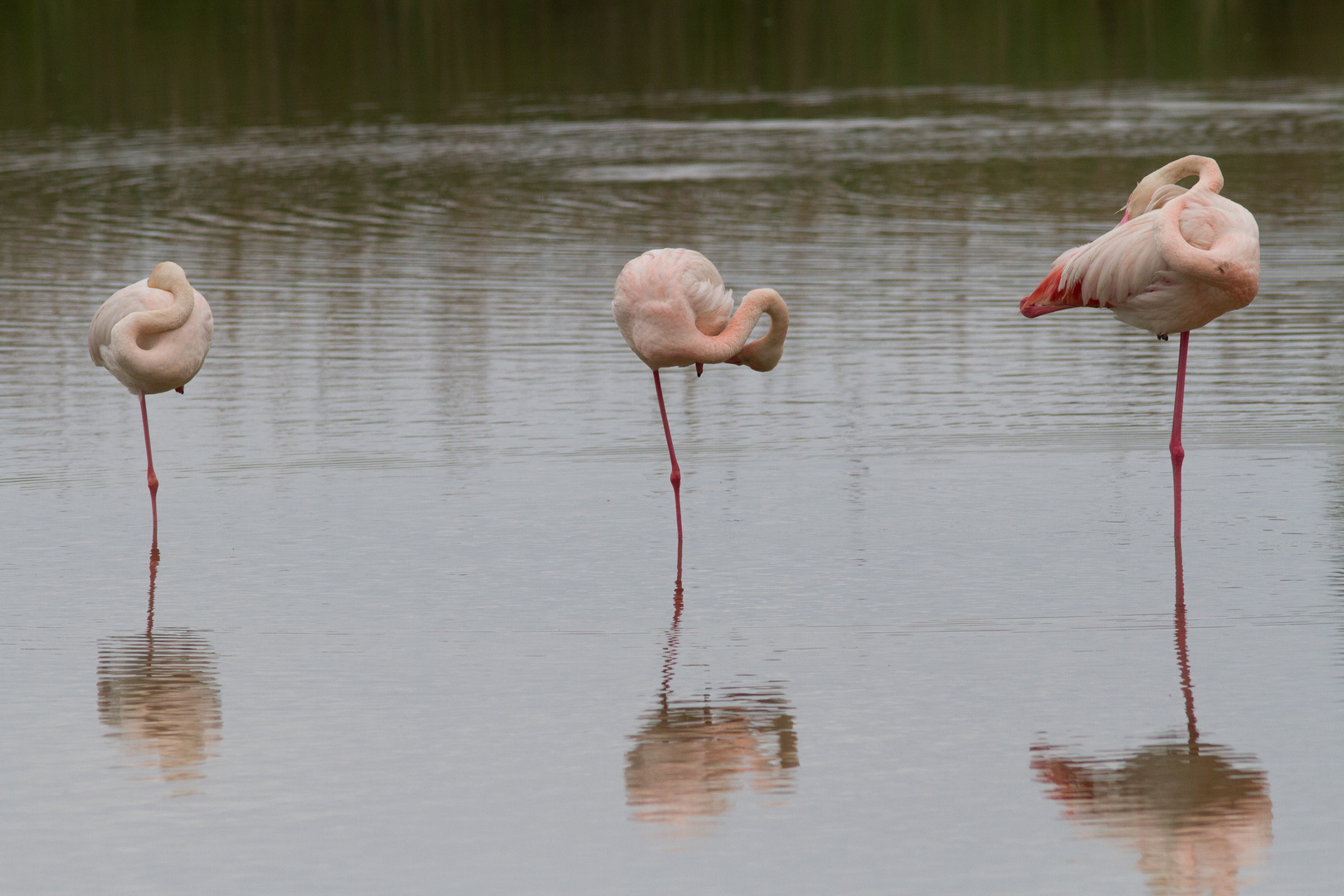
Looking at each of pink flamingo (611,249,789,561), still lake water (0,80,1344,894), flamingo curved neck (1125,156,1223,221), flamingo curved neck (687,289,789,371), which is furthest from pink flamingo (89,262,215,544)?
flamingo curved neck (1125,156,1223,221)

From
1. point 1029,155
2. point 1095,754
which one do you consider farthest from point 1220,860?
point 1029,155

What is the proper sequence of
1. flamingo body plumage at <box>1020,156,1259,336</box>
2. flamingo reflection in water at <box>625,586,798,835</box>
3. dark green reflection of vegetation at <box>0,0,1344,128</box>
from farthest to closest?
dark green reflection of vegetation at <box>0,0,1344,128</box>
flamingo body plumage at <box>1020,156,1259,336</box>
flamingo reflection in water at <box>625,586,798,835</box>

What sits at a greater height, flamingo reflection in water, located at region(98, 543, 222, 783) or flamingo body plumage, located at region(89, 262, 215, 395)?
flamingo body plumage, located at region(89, 262, 215, 395)

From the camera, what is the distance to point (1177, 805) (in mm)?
5008

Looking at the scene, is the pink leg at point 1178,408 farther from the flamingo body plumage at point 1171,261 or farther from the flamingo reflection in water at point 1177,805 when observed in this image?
the flamingo reflection in water at point 1177,805

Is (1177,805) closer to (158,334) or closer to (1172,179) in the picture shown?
(1172,179)

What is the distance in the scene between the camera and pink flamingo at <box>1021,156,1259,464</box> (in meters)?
7.88

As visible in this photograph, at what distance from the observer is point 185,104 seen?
3444 cm

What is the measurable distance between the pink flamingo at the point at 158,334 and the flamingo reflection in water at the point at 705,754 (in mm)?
3608

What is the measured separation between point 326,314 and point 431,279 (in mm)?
1656

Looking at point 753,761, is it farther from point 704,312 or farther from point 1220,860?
point 704,312

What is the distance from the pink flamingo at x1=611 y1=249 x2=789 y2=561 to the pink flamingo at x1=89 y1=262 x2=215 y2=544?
1830mm

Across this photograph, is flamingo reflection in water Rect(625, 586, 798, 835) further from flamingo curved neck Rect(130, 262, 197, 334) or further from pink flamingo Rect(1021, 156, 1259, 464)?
flamingo curved neck Rect(130, 262, 197, 334)

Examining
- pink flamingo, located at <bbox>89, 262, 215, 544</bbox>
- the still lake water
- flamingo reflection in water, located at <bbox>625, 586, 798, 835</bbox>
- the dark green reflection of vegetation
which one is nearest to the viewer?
the still lake water
